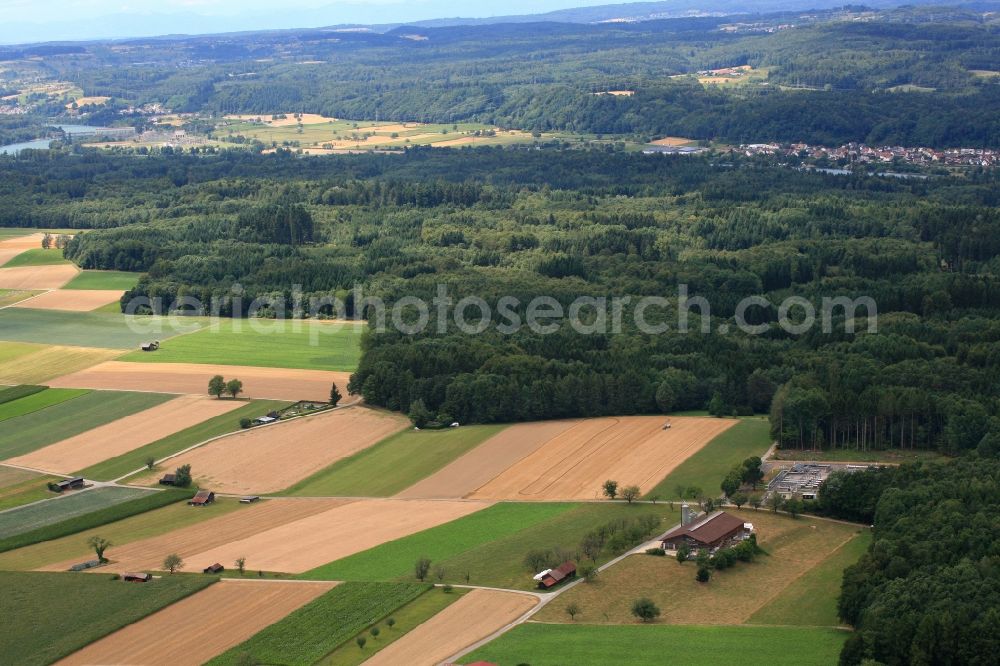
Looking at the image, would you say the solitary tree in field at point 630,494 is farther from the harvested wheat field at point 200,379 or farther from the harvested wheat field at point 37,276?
the harvested wheat field at point 37,276

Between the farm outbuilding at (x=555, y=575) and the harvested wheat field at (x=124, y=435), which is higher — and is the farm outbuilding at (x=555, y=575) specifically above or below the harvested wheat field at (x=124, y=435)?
above

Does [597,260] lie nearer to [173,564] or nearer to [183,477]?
[183,477]

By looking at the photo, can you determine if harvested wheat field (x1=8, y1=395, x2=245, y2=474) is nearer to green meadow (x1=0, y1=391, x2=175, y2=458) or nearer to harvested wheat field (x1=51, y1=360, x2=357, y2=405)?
green meadow (x1=0, y1=391, x2=175, y2=458)

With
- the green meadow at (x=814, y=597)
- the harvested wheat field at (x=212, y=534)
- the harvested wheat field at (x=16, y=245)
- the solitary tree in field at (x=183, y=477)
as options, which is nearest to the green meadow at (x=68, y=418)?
the solitary tree in field at (x=183, y=477)

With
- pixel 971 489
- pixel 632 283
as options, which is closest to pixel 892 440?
pixel 971 489

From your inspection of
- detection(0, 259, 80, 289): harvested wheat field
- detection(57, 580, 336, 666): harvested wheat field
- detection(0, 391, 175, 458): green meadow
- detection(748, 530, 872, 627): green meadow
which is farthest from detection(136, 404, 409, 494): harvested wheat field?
detection(0, 259, 80, 289): harvested wheat field

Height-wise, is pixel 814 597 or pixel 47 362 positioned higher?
pixel 814 597

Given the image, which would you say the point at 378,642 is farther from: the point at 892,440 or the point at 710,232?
the point at 710,232

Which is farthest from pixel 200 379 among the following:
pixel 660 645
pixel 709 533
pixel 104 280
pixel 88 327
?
pixel 660 645
